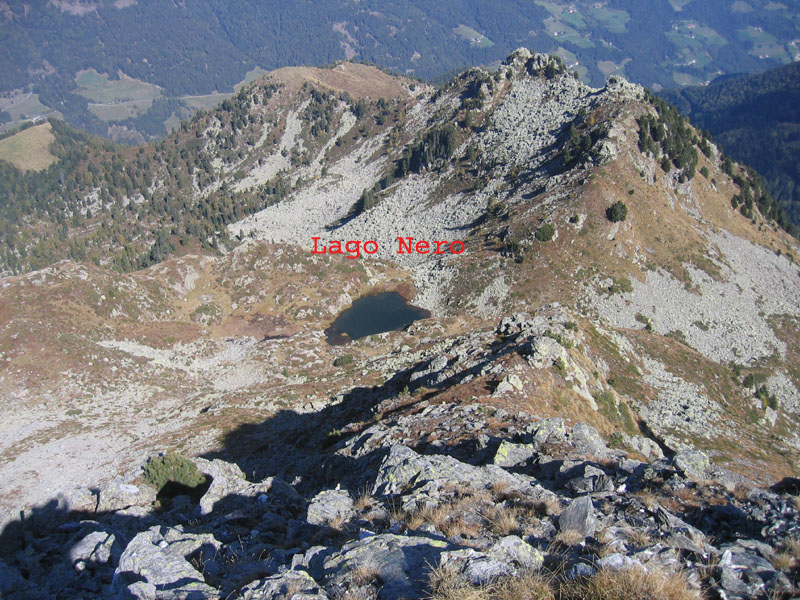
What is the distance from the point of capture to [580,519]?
1105 centimetres

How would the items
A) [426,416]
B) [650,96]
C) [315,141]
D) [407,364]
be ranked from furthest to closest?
1. [315,141]
2. [650,96]
3. [407,364]
4. [426,416]

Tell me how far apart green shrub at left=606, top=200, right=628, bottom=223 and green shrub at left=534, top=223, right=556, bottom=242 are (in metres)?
9.69

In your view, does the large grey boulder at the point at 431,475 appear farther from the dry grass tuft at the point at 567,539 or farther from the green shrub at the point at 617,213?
the green shrub at the point at 617,213

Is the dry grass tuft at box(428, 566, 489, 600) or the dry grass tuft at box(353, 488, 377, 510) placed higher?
the dry grass tuft at box(428, 566, 489, 600)

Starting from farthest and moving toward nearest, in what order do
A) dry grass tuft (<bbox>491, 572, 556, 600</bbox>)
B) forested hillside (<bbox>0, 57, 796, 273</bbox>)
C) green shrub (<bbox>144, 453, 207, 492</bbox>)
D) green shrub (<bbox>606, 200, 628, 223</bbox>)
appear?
forested hillside (<bbox>0, 57, 796, 273</bbox>) → green shrub (<bbox>606, 200, 628, 223</bbox>) → green shrub (<bbox>144, 453, 207, 492</bbox>) → dry grass tuft (<bbox>491, 572, 556, 600</bbox>)

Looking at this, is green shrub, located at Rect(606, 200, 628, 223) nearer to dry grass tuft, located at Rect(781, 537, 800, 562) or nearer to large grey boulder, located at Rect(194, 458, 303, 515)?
large grey boulder, located at Rect(194, 458, 303, 515)

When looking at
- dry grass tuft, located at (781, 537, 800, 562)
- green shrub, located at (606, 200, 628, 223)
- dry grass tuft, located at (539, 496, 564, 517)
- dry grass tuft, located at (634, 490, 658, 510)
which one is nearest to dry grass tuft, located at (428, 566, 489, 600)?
dry grass tuft, located at (539, 496, 564, 517)

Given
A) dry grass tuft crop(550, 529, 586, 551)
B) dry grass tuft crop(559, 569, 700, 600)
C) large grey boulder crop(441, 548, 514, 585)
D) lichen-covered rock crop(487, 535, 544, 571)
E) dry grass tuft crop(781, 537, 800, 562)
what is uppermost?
dry grass tuft crop(559, 569, 700, 600)

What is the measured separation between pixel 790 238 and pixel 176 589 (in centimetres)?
12307

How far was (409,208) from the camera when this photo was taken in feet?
388

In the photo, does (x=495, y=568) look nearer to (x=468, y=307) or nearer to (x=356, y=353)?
(x=356, y=353)

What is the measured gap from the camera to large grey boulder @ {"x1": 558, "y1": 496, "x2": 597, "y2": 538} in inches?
426

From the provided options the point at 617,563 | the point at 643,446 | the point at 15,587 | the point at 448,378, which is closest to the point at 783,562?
the point at 617,563


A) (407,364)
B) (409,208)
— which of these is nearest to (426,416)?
(407,364)
